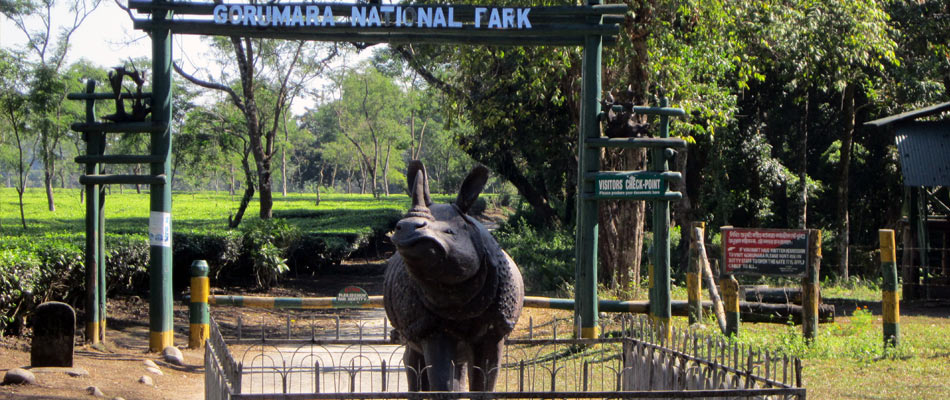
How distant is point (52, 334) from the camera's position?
7.66m

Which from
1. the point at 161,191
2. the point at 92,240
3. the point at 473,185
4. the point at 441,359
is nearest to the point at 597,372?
the point at 441,359

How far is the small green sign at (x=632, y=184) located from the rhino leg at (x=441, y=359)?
3.43 meters

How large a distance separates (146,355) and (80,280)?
10.0 ft

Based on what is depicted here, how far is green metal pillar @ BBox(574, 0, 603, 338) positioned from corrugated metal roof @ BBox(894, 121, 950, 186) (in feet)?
28.2

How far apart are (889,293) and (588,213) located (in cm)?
356

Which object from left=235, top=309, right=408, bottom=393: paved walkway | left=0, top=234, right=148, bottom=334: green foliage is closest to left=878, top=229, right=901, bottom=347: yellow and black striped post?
left=235, top=309, right=408, bottom=393: paved walkway

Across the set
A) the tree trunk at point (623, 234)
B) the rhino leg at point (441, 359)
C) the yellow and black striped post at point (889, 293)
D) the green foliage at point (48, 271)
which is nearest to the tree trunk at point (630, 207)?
the tree trunk at point (623, 234)

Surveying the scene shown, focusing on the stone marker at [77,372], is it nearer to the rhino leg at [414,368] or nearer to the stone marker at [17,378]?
the stone marker at [17,378]

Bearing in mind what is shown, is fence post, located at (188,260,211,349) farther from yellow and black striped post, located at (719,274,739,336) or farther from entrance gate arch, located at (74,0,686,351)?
yellow and black striped post, located at (719,274,739,336)

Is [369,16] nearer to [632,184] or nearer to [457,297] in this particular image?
[632,184]

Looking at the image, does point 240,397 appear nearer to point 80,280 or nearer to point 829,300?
point 80,280

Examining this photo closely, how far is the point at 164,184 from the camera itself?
8805 millimetres

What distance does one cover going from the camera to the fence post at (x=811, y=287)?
30.6 ft

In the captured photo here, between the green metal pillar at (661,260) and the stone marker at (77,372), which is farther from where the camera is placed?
the green metal pillar at (661,260)
